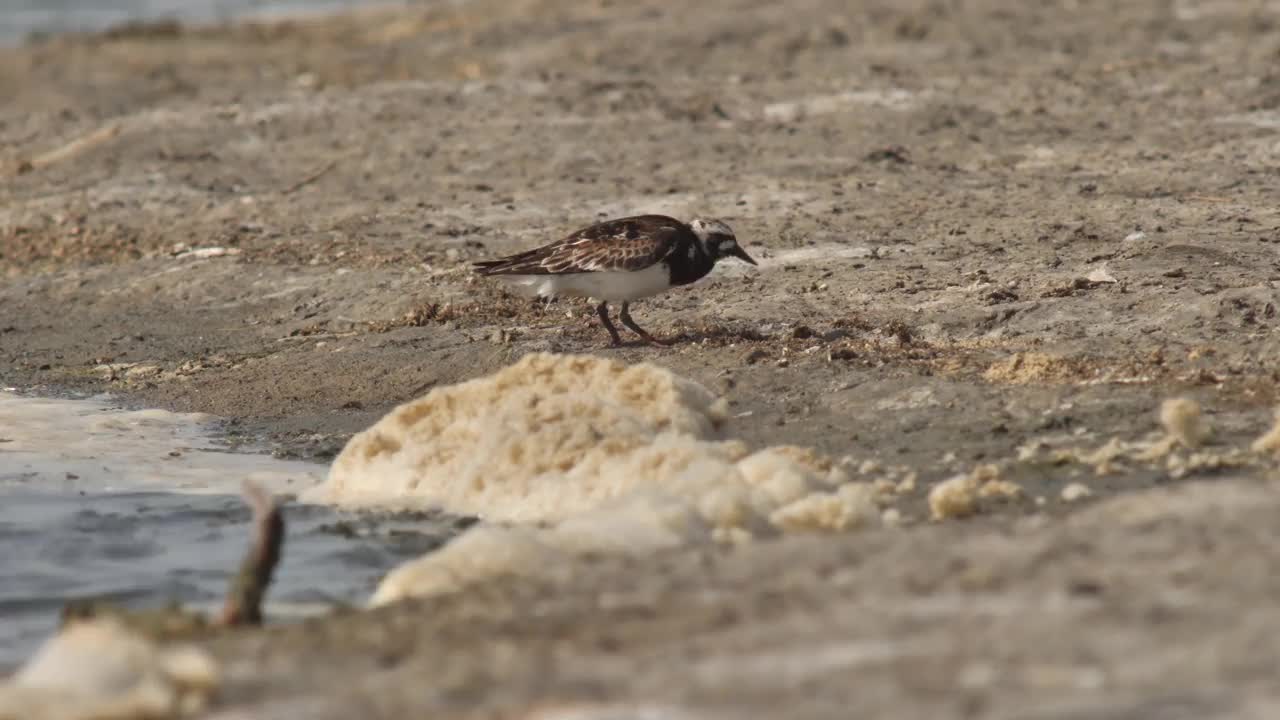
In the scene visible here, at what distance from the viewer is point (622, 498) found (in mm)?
7422

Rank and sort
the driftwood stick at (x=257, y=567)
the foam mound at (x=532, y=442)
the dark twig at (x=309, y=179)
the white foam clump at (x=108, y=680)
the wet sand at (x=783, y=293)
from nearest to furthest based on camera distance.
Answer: the white foam clump at (x=108, y=680)
the wet sand at (x=783, y=293)
the driftwood stick at (x=257, y=567)
the foam mound at (x=532, y=442)
the dark twig at (x=309, y=179)

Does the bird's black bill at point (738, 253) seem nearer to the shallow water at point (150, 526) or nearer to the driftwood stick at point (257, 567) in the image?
the shallow water at point (150, 526)

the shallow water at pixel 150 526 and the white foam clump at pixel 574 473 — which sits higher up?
the white foam clump at pixel 574 473

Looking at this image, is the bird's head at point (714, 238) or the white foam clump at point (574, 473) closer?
the white foam clump at point (574, 473)

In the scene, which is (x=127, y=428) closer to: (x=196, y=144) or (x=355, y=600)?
(x=355, y=600)

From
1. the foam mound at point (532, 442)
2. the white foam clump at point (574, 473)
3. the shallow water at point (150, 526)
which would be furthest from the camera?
the foam mound at point (532, 442)

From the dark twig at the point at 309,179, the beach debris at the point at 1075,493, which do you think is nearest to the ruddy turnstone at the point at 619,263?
the beach debris at the point at 1075,493

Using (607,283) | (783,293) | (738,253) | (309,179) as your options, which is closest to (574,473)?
(607,283)

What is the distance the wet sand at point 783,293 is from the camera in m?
5.10

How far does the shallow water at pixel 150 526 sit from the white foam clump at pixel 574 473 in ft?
0.78

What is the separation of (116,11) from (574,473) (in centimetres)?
2794

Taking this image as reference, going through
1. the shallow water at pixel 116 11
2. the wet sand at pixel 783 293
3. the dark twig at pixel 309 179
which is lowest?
the shallow water at pixel 116 11

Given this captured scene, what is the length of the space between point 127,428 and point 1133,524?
18.8ft

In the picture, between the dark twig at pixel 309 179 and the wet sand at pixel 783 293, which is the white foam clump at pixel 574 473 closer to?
the wet sand at pixel 783 293
